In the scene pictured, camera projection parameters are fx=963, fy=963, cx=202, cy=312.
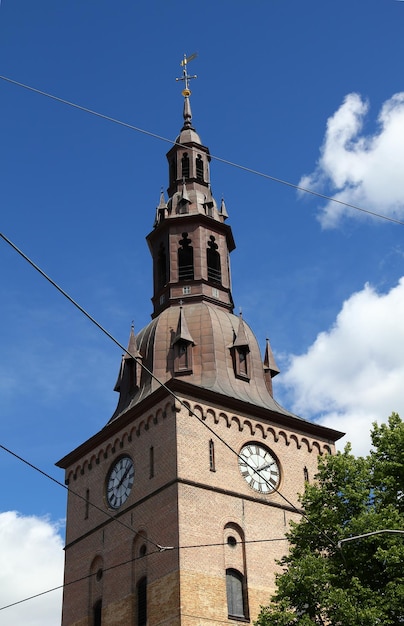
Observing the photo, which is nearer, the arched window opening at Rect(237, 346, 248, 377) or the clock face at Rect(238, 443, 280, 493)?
the clock face at Rect(238, 443, 280, 493)

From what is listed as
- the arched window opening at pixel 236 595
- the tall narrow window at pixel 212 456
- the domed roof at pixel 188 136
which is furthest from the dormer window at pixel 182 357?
the domed roof at pixel 188 136

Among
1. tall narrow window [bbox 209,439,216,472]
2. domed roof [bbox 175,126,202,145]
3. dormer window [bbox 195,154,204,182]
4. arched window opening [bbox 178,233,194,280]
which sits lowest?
tall narrow window [bbox 209,439,216,472]

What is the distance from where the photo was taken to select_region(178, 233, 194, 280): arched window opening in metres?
43.6

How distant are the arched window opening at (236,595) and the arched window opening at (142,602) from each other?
9.85ft

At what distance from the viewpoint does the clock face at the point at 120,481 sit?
125ft

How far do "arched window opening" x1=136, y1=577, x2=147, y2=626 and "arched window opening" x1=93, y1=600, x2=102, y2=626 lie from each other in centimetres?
279

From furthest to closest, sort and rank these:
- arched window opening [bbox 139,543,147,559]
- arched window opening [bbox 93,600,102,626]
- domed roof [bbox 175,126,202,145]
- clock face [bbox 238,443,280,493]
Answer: domed roof [bbox 175,126,202,145] → clock face [bbox 238,443,280,493] → arched window opening [bbox 93,600,102,626] → arched window opening [bbox 139,543,147,559]

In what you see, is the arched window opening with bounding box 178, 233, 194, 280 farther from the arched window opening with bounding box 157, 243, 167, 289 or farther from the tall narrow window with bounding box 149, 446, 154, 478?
the tall narrow window with bounding box 149, 446, 154, 478

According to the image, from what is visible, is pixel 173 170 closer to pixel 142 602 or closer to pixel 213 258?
pixel 213 258

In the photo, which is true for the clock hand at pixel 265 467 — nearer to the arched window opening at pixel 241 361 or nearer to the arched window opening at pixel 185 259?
the arched window opening at pixel 241 361

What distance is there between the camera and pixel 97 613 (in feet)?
123

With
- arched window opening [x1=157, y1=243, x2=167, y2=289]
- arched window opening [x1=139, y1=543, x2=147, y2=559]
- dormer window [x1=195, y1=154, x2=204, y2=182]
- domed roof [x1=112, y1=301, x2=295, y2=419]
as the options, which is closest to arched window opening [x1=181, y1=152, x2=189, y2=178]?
dormer window [x1=195, y1=154, x2=204, y2=182]

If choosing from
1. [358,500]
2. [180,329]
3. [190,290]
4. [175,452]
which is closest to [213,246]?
[190,290]

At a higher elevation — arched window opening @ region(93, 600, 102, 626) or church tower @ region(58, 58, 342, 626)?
church tower @ region(58, 58, 342, 626)
